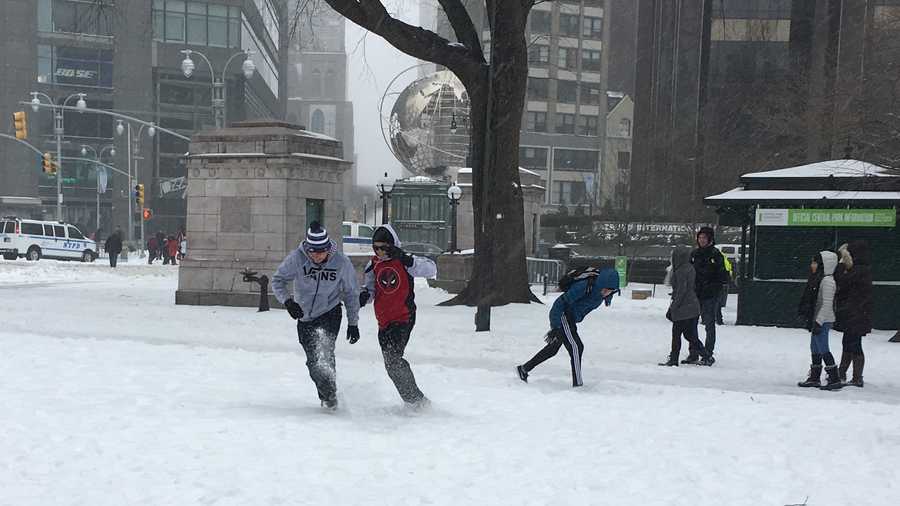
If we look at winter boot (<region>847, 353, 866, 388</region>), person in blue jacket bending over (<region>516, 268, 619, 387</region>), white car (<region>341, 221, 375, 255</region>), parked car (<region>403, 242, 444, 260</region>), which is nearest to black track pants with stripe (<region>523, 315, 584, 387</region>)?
person in blue jacket bending over (<region>516, 268, 619, 387</region>)

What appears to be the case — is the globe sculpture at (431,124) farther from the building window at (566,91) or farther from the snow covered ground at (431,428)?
the building window at (566,91)

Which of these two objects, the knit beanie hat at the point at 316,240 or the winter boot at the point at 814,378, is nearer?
the knit beanie hat at the point at 316,240

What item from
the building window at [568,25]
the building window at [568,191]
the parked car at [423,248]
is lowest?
the parked car at [423,248]

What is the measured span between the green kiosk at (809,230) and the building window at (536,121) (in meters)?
62.8

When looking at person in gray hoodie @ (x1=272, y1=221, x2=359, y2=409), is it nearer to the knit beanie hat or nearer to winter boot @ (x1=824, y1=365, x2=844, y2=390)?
the knit beanie hat

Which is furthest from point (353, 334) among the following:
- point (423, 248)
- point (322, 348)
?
point (423, 248)

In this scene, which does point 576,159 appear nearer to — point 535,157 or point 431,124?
point 535,157

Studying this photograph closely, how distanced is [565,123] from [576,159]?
11.6 ft

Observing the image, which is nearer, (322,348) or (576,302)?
(322,348)

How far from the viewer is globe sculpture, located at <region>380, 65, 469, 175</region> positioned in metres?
33.3

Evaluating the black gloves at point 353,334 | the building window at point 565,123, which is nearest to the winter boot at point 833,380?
the black gloves at point 353,334

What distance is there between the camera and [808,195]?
15.4m

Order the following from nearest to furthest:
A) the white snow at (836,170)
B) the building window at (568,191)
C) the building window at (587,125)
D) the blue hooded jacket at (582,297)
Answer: the blue hooded jacket at (582,297) → the white snow at (836,170) → the building window at (568,191) → the building window at (587,125)

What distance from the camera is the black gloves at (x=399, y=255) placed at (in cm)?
721
